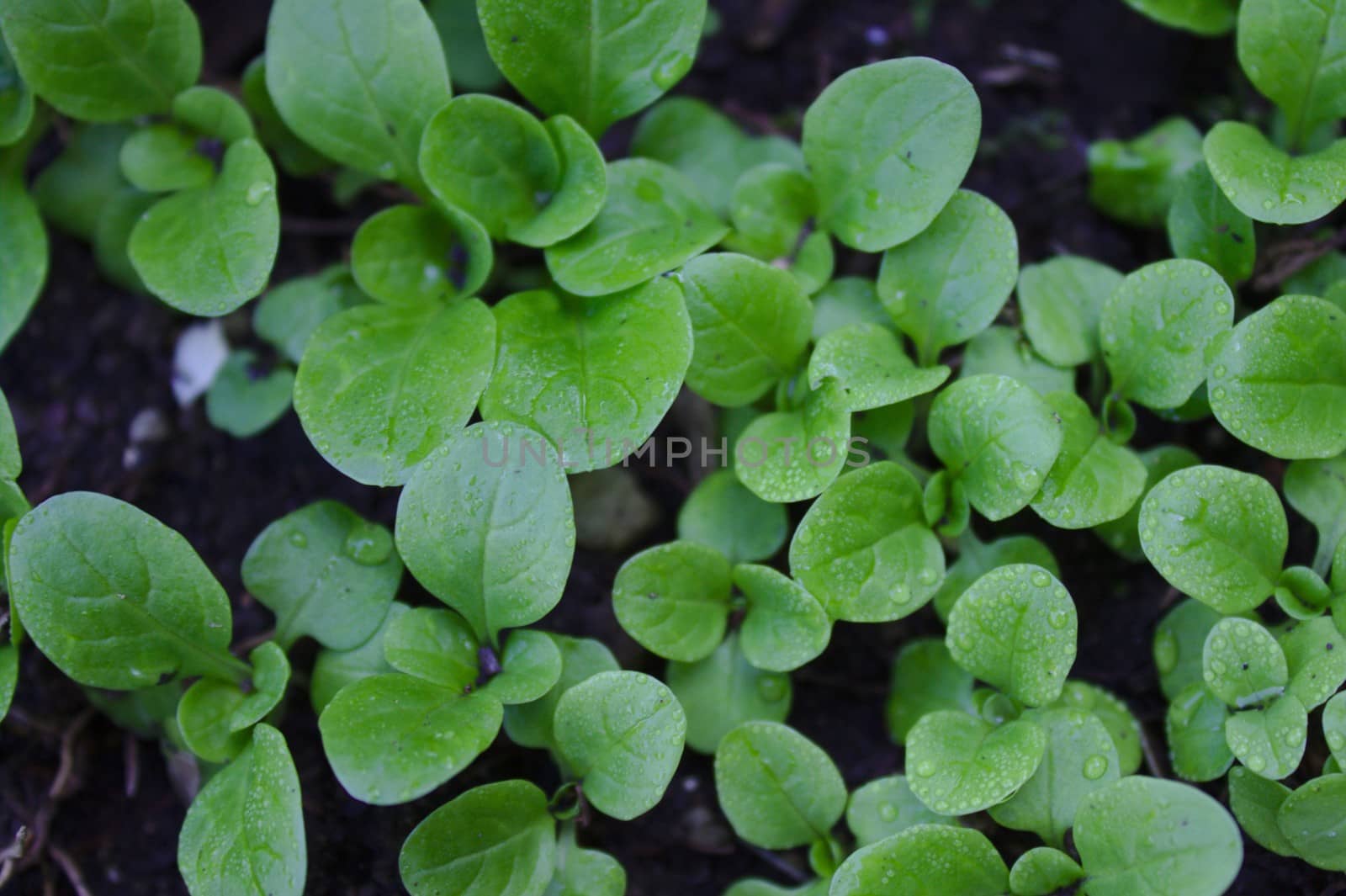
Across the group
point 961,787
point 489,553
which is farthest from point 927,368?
point 489,553

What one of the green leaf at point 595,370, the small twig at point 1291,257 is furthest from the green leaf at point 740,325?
the small twig at point 1291,257

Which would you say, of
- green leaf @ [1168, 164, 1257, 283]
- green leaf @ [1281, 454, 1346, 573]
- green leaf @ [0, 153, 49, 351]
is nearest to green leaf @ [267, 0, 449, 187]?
green leaf @ [0, 153, 49, 351]

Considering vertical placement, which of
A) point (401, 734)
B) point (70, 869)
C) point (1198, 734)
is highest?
point (401, 734)

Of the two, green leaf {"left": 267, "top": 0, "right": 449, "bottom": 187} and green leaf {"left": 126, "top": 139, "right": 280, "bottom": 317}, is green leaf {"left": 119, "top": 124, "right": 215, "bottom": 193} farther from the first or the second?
green leaf {"left": 267, "top": 0, "right": 449, "bottom": 187}

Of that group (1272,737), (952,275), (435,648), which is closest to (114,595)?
(435,648)

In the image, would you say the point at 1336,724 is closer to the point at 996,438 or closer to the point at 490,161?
the point at 996,438

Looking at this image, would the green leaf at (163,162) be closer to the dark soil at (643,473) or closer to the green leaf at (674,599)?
the dark soil at (643,473)
